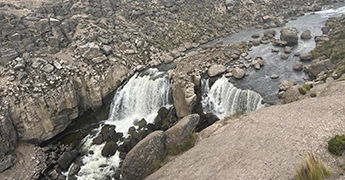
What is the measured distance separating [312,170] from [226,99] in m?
22.7

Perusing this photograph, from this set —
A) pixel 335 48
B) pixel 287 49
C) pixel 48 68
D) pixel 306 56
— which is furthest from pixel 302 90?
pixel 48 68

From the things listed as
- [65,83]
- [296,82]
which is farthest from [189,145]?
[65,83]

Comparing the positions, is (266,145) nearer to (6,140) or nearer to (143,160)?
(143,160)

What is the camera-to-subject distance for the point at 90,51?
41.2 meters

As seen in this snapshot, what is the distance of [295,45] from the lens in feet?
147

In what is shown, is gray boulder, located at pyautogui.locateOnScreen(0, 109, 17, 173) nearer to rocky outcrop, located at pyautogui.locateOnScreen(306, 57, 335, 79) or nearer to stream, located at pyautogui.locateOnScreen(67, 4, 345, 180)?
stream, located at pyautogui.locateOnScreen(67, 4, 345, 180)

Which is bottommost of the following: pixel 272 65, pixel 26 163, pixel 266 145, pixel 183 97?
pixel 26 163

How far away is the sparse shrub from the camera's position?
1227 cm

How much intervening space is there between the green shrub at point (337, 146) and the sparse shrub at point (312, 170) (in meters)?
1.95

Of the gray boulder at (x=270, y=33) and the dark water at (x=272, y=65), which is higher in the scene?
the gray boulder at (x=270, y=33)

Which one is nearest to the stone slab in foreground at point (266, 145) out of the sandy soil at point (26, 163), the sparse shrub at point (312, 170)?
the sparse shrub at point (312, 170)

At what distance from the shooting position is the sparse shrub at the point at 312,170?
12266 mm

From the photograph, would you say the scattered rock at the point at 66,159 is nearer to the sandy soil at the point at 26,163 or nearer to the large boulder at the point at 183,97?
the sandy soil at the point at 26,163

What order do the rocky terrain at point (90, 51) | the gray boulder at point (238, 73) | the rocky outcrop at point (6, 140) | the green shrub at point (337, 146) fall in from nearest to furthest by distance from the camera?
the green shrub at point (337, 146) → the rocky outcrop at point (6, 140) → the rocky terrain at point (90, 51) → the gray boulder at point (238, 73)
